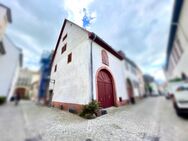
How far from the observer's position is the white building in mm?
899

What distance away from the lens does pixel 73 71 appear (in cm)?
97

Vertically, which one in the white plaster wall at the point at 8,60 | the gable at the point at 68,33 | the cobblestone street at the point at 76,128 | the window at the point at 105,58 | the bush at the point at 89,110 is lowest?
the cobblestone street at the point at 76,128

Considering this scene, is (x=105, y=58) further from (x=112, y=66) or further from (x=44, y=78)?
(x=44, y=78)

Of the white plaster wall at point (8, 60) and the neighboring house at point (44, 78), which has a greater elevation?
the white plaster wall at point (8, 60)

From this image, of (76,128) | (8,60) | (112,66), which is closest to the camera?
(76,128)

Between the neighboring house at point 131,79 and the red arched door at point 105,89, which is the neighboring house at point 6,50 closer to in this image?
the red arched door at point 105,89

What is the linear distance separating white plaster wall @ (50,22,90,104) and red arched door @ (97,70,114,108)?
0.42 feet

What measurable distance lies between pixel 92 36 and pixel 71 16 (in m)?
0.26

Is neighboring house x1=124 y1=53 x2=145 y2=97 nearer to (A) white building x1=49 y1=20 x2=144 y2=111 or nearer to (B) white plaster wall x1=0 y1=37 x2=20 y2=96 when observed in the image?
(A) white building x1=49 y1=20 x2=144 y2=111

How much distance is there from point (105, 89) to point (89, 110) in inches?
11.7

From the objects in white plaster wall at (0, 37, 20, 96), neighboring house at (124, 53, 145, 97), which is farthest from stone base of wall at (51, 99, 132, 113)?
white plaster wall at (0, 37, 20, 96)

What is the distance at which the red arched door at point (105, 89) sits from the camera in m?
0.93

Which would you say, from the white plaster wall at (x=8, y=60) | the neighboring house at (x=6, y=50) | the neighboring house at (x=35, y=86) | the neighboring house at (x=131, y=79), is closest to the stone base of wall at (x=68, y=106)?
the neighboring house at (x=35, y=86)

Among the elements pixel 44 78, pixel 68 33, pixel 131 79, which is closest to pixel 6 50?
pixel 44 78
